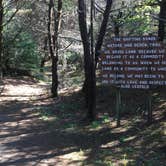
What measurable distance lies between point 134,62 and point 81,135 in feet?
7.92

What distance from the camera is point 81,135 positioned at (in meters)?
11.4

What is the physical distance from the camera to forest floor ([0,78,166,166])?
29.9 ft

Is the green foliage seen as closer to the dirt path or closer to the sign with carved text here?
the dirt path

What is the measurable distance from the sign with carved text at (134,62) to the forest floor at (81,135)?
3.91ft

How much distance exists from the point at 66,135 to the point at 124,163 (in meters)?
3.05

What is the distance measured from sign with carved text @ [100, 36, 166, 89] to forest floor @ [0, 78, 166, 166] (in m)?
1.19

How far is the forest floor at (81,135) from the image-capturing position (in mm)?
9102

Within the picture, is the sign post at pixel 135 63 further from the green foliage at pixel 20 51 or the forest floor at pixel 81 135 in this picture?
the green foliage at pixel 20 51

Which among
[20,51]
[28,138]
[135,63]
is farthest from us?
[20,51]

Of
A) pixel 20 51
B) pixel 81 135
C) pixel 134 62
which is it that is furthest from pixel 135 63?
pixel 20 51

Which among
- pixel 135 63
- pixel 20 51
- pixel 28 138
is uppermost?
pixel 20 51

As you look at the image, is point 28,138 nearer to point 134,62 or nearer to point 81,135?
point 81,135

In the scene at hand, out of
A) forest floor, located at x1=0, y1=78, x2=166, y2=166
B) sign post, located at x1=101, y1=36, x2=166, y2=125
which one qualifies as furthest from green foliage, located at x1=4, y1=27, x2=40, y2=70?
sign post, located at x1=101, y1=36, x2=166, y2=125

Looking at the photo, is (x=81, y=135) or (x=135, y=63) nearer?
(x=81, y=135)
